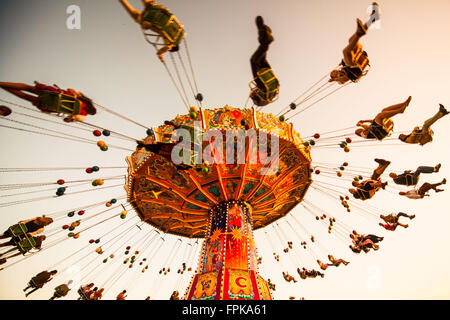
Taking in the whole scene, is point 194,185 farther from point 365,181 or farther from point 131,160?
point 365,181

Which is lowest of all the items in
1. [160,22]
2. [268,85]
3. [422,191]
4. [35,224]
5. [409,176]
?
[35,224]

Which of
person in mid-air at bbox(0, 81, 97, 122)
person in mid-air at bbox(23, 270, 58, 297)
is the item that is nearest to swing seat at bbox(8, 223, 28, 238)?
person in mid-air at bbox(23, 270, 58, 297)

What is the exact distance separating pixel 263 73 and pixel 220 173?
3.99 metres

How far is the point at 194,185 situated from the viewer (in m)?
8.88

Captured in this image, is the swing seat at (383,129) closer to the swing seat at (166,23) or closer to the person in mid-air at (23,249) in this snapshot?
the swing seat at (166,23)

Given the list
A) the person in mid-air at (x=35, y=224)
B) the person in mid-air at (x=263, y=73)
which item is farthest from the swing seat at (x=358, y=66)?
the person in mid-air at (x=35, y=224)

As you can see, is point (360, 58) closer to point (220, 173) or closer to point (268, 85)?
point (268, 85)

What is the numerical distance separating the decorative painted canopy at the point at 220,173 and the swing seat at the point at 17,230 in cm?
320

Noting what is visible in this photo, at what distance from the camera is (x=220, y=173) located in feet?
28.1

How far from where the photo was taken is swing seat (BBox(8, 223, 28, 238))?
6.60m

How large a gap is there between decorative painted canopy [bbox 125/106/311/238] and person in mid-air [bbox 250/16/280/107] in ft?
3.96

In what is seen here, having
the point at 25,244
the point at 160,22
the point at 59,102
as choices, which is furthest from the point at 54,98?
the point at 25,244

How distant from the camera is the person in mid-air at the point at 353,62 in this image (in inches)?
221
